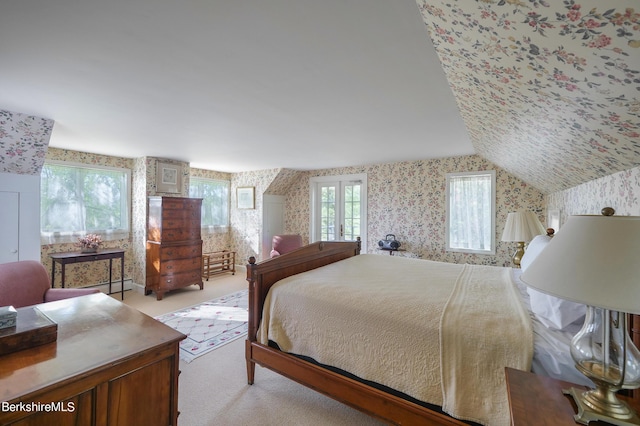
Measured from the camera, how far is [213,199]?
600 cm

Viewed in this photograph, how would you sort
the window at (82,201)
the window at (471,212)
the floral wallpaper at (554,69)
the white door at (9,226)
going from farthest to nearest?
the window at (471,212) → the window at (82,201) → the white door at (9,226) → the floral wallpaper at (554,69)

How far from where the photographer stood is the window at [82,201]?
384cm

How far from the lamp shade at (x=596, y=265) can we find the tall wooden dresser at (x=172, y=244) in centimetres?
457

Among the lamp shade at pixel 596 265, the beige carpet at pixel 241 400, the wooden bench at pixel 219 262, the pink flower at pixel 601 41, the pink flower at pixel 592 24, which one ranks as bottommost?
the beige carpet at pixel 241 400

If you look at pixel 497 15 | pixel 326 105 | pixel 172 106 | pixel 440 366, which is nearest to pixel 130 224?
pixel 172 106

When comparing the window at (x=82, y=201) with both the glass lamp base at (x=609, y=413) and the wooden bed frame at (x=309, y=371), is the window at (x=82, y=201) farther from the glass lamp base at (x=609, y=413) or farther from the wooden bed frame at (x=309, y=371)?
the glass lamp base at (x=609, y=413)

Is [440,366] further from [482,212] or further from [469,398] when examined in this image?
[482,212]

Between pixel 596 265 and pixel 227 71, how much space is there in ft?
6.58

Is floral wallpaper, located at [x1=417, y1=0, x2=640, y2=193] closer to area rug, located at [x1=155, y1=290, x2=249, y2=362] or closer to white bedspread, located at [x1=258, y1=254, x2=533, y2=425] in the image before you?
white bedspread, located at [x1=258, y1=254, x2=533, y2=425]

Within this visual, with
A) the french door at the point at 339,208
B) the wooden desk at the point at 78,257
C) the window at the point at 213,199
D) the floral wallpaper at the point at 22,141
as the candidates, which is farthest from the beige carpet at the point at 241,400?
the window at the point at 213,199

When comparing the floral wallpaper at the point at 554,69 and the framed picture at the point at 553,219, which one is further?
the framed picture at the point at 553,219

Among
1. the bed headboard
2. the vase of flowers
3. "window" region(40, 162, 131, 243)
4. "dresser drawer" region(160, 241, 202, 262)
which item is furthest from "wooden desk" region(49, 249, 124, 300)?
the bed headboard

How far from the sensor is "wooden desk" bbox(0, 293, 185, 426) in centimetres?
90

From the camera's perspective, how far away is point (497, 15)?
38.8 inches
